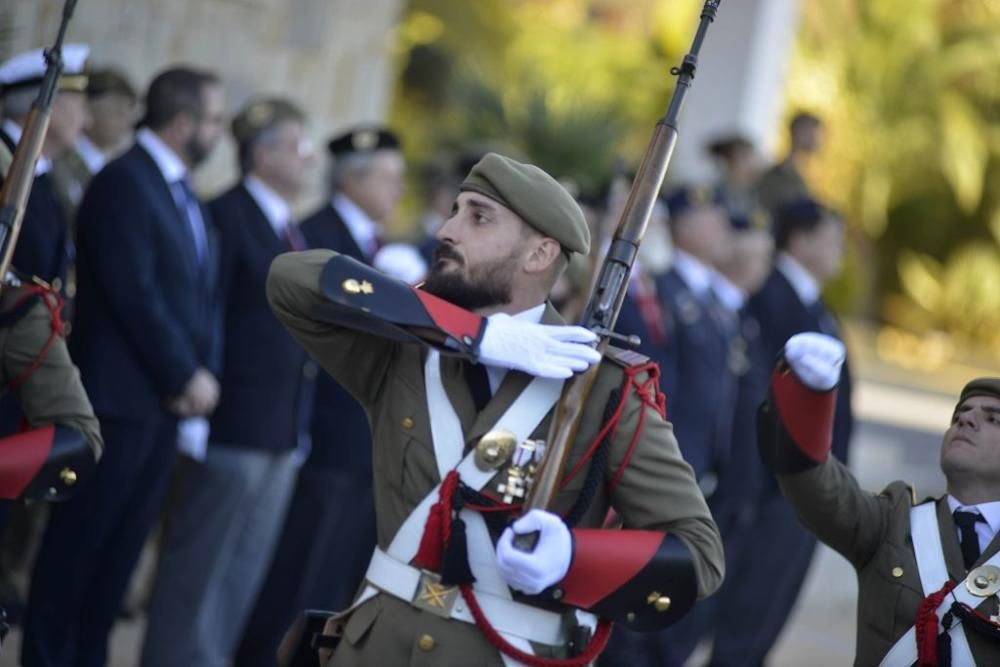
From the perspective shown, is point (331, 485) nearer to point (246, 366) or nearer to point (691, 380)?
point (246, 366)

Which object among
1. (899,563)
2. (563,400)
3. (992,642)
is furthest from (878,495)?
(563,400)

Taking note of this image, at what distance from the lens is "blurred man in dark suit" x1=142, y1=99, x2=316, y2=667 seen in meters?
5.80

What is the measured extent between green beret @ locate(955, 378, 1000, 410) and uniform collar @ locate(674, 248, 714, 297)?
339 cm

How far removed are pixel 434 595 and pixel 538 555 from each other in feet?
1.09

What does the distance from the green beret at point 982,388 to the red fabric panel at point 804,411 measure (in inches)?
18.6

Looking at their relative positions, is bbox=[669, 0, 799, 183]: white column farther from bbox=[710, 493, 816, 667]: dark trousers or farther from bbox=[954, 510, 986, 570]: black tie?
A: bbox=[954, 510, 986, 570]: black tie

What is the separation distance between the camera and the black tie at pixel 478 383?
348 centimetres

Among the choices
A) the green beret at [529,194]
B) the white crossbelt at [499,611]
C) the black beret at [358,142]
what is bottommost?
the white crossbelt at [499,611]

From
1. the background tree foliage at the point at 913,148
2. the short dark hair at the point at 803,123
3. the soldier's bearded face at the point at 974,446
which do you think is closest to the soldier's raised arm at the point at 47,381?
the soldier's bearded face at the point at 974,446

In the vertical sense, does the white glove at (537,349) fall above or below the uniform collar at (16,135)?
below

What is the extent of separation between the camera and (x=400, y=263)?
6.20 m

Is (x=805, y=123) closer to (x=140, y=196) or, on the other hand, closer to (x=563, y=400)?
(x=140, y=196)

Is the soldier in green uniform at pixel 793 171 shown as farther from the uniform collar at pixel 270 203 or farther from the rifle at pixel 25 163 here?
the rifle at pixel 25 163

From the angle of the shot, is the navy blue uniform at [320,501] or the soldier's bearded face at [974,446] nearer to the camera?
the soldier's bearded face at [974,446]
